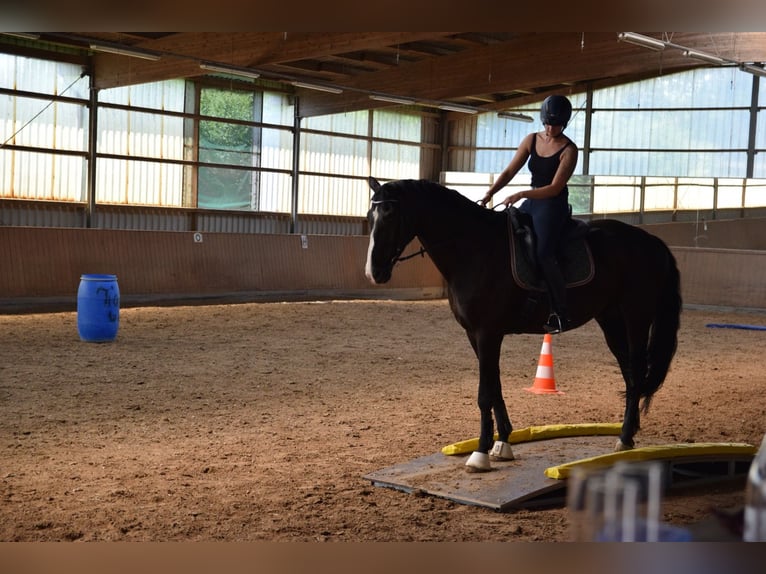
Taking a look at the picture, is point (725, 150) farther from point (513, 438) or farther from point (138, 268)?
point (513, 438)

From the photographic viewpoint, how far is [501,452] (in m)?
5.38

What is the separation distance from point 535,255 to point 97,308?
7119mm

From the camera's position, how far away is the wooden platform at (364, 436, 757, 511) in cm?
469

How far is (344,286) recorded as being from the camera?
19359 mm

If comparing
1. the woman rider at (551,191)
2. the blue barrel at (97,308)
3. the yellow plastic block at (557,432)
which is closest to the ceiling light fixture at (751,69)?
the blue barrel at (97,308)

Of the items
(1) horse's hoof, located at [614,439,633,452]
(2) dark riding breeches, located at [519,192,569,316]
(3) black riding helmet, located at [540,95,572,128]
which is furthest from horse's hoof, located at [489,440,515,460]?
(3) black riding helmet, located at [540,95,572,128]

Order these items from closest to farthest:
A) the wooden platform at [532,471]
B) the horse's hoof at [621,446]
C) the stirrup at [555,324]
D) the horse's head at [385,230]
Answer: the wooden platform at [532,471] → the horse's head at [385,230] → the stirrup at [555,324] → the horse's hoof at [621,446]

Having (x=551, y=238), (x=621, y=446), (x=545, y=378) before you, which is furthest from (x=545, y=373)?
(x=551, y=238)

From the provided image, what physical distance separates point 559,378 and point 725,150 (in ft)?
52.9

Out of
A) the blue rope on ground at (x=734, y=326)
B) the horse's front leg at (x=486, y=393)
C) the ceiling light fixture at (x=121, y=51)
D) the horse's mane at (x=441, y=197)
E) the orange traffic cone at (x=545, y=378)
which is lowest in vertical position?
the blue rope on ground at (x=734, y=326)

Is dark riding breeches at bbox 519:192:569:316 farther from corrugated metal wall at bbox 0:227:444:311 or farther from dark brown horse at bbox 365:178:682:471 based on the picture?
corrugated metal wall at bbox 0:227:444:311

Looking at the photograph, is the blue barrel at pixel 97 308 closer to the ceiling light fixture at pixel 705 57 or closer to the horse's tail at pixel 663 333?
the horse's tail at pixel 663 333

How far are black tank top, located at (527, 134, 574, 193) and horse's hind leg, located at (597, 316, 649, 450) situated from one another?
1196 millimetres

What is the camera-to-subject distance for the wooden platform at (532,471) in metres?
4.69
